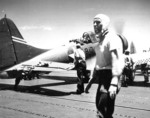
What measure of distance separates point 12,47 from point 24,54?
787mm

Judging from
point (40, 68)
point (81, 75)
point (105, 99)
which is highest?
point (105, 99)

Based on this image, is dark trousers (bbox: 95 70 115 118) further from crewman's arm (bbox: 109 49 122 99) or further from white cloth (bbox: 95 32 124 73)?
crewman's arm (bbox: 109 49 122 99)

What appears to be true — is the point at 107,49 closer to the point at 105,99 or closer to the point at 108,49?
the point at 108,49

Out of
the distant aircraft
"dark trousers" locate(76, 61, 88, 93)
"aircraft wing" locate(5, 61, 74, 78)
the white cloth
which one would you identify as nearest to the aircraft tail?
the distant aircraft

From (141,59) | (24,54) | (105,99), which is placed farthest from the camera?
(141,59)

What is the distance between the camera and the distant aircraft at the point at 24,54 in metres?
9.88

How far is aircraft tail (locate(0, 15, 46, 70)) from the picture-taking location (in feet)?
36.0

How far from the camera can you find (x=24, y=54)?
11.7 m

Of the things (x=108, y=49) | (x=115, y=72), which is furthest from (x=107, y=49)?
(x=115, y=72)

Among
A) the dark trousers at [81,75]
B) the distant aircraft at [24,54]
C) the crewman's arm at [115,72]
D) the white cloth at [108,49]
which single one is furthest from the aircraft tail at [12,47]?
the crewman's arm at [115,72]

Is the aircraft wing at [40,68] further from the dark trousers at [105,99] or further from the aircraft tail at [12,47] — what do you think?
the dark trousers at [105,99]

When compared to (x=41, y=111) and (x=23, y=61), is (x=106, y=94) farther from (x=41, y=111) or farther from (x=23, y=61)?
(x=23, y=61)

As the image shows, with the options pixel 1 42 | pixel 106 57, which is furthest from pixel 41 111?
pixel 1 42

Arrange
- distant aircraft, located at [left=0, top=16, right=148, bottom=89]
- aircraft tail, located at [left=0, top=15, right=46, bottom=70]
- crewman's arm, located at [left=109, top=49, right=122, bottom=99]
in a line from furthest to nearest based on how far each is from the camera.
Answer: aircraft tail, located at [left=0, top=15, right=46, bottom=70] → distant aircraft, located at [left=0, top=16, right=148, bottom=89] → crewman's arm, located at [left=109, top=49, right=122, bottom=99]
